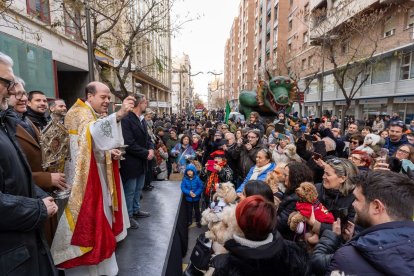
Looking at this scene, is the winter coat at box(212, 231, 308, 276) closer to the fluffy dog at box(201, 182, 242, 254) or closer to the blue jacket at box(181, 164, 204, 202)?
the fluffy dog at box(201, 182, 242, 254)

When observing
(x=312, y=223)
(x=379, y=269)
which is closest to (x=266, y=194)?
(x=312, y=223)

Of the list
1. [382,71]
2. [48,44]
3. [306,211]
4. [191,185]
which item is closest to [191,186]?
[191,185]

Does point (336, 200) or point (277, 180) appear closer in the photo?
point (336, 200)

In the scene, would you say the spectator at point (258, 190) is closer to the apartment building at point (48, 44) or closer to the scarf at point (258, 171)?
the scarf at point (258, 171)

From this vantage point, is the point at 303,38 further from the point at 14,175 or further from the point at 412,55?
the point at 14,175

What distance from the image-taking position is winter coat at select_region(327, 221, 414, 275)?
1.12m

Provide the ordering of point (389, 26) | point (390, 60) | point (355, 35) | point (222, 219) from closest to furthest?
1. point (222, 219)
2. point (389, 26)
3. point (390, 60)
4. point (355, 35)

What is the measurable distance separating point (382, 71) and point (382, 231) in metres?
21.1

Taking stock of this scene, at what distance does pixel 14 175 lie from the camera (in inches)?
59.6

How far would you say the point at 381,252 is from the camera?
115cm

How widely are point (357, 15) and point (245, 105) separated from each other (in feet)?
35.3

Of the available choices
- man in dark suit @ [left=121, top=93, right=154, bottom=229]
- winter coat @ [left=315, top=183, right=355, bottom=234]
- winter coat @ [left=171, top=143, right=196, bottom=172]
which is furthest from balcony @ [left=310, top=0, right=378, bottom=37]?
man in dark suit @ [left=121, top=93, right=154, bottom=229]

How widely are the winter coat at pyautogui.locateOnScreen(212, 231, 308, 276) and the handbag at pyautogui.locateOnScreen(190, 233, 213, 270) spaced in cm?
128

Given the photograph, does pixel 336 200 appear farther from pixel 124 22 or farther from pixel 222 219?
pixel 124 22
